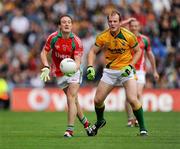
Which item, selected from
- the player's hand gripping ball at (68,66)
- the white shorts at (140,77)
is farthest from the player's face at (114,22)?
the white shorts at (140,77)

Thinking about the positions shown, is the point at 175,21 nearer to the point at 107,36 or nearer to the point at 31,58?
the point at 31,58

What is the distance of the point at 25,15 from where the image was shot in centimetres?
3003

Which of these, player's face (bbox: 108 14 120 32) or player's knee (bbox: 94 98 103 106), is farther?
player's knee (bbox: 94 98 103 106)

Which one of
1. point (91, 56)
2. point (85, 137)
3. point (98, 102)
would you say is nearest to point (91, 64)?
point (91, 56)

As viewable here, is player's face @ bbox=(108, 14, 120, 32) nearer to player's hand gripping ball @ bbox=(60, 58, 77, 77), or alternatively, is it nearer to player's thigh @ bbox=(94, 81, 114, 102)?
player's hand gripping ball @ bbox=(60, 58, 77, 77)

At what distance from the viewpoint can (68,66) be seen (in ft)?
45.9

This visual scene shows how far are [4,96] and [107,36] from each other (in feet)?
44.7

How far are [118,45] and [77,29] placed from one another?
1449 centimetres

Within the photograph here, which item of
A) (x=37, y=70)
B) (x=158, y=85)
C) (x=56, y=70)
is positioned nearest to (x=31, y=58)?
(x=37, y=70)

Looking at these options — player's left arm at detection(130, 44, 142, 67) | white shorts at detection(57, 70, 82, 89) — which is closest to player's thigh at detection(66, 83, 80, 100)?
white shorts at detection(57, 70, 82, 89)

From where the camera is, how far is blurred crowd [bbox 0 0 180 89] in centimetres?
2775

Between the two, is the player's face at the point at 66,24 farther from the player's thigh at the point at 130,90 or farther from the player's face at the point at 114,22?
the player's thigh at the point at 130,90

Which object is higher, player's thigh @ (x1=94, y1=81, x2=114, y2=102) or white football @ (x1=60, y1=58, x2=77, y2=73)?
white football @ (x1=60, y1=58, x2=77, y2=73)

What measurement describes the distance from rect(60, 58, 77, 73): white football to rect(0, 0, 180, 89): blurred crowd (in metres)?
13.3
